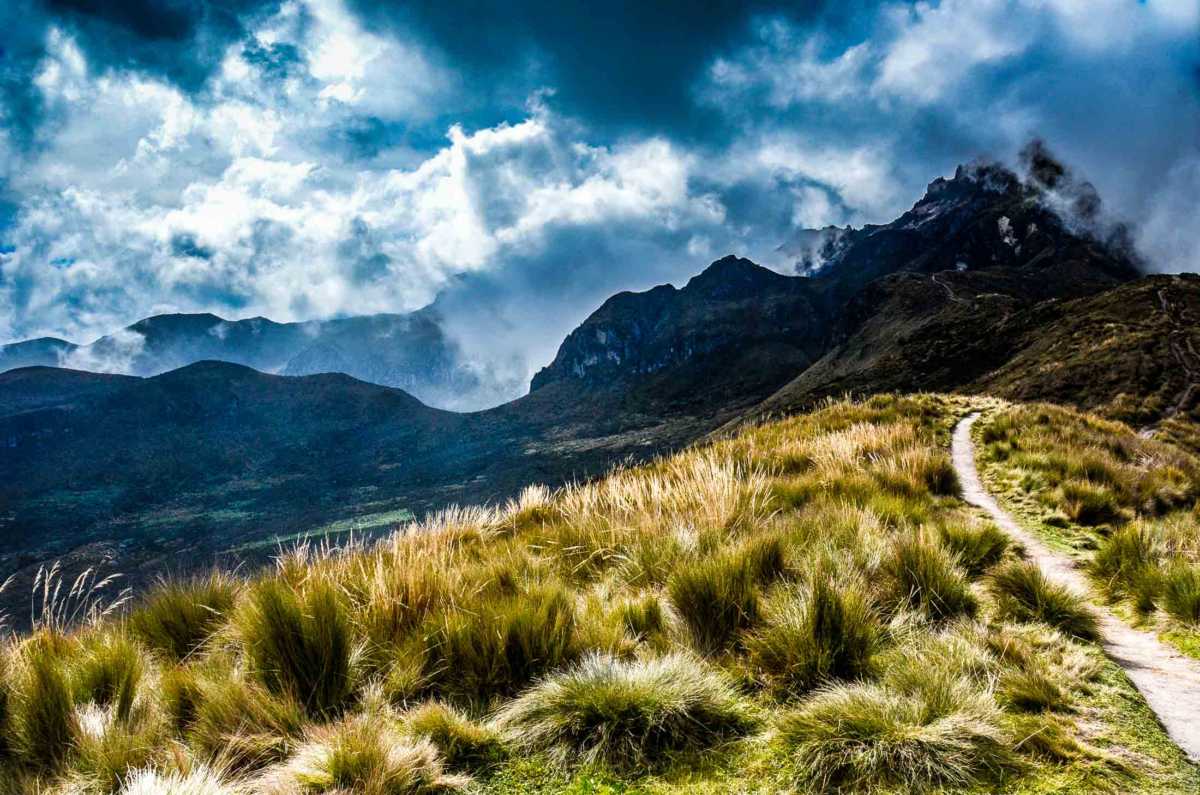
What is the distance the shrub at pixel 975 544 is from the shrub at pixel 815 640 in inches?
76.8

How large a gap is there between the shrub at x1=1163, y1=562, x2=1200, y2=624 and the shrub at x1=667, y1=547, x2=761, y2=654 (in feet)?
9.16

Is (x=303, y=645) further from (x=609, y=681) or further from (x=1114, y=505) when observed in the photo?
(x=1114, y=505)

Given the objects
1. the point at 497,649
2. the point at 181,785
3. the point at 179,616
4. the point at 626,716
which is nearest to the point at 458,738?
the point at 497,649

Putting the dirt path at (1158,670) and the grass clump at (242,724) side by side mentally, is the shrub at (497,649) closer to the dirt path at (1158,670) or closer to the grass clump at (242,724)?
the grass clump at (242,724)

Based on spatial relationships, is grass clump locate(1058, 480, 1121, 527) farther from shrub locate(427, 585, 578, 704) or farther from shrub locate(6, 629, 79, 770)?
shrub locate(6, 629, 79, 770)

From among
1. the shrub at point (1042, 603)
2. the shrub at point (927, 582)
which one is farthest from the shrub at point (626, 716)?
the shrub at point (1042, 603)

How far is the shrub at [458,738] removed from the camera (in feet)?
7.56

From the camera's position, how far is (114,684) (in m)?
2.97

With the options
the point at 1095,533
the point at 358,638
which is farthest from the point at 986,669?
the point at 1095,533

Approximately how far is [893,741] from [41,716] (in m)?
3.94

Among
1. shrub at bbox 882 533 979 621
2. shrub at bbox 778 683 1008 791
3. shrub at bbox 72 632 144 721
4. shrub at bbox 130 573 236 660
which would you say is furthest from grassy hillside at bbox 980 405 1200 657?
shrub at bbox 130 573 236 660

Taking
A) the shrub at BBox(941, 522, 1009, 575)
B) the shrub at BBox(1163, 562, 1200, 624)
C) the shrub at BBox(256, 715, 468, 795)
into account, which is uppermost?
the shrub at BBox(256, 715, 468, 795)

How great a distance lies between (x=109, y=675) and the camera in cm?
302

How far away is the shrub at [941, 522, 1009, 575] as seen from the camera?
14.6 ft
